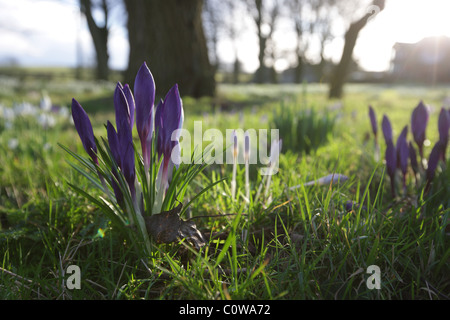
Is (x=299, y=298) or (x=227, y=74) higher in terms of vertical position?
(x=227, y=74)

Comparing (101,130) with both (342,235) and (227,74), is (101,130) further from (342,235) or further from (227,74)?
(227,74)

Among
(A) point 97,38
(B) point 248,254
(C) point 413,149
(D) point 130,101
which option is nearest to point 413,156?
(C) point 413,149

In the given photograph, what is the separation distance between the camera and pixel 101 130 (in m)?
4.76

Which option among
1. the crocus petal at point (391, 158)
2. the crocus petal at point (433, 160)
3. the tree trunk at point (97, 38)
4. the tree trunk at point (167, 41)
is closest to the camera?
the crocus petal at point (433, 160)

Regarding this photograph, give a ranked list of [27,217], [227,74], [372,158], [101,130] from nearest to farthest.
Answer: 1. [27,217]
2. [372,158]
3. [101,130]
4. [227,74]

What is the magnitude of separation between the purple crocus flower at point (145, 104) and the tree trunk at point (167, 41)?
5.94 meters

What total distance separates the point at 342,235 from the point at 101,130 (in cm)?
412

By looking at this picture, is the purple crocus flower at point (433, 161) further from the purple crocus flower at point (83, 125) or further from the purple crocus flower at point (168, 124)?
the purple crocus flower at point (83, 125)

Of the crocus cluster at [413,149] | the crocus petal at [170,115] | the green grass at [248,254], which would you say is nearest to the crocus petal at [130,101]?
the crocus petal at [170,115]

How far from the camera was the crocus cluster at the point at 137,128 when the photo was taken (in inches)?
46.6

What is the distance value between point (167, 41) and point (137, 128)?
694 centimetres

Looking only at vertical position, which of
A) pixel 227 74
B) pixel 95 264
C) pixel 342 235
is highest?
pixel 227 74

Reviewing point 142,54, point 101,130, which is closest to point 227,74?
point 142,54

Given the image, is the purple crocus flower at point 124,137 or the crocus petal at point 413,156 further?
the crocus petal at point 413,156
